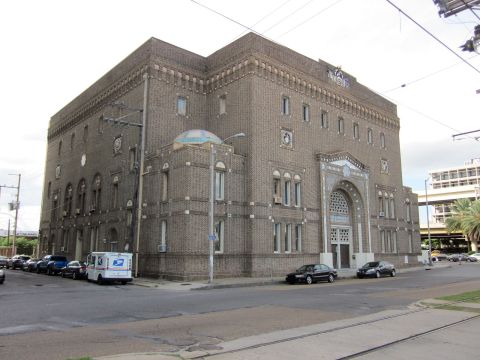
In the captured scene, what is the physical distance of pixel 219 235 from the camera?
32.3 metres

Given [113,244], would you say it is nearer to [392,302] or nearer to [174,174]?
[174,174]

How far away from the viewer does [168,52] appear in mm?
37906

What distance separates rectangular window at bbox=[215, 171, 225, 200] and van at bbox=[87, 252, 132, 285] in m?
7.70

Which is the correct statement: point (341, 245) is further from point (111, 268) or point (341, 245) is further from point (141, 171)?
point (111, 268)

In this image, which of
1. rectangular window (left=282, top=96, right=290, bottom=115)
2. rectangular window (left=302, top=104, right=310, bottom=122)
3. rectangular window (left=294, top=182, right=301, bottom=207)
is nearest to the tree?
rectangular window (left=302, top=104, right=310, bottom=122)

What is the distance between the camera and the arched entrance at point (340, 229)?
41.3 metres

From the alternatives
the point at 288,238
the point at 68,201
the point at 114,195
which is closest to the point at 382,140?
the point at 288,238

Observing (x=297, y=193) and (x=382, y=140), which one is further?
(x=382, y=140)

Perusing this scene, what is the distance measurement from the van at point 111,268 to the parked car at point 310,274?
418 inches

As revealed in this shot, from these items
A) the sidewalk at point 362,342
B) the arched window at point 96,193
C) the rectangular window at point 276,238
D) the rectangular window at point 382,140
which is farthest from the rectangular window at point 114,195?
the sidewalk at point 362,342

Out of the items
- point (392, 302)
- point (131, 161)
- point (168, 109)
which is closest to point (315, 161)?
point (168, 109)

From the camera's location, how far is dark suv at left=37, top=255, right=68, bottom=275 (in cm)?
3975

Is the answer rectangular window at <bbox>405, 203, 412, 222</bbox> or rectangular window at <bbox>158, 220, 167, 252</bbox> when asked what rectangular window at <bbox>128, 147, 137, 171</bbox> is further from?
rectangular window at <bbox>405, 203, 412, 222</bbox>

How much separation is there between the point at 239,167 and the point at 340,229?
13817 millimetres
